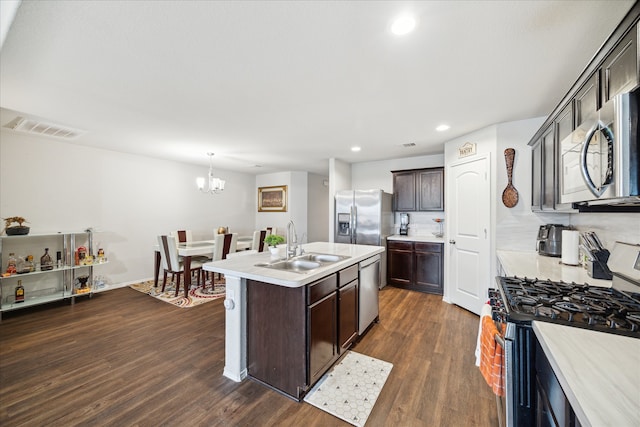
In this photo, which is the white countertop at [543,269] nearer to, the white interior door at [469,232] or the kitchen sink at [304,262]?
the white interior door at [469,232]

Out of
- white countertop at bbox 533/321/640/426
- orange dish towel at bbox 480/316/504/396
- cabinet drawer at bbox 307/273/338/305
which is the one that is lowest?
orange dish towel at bbox 480/316/504/396

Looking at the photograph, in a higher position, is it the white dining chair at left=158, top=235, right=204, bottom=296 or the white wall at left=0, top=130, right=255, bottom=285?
the white wall at left=0, top=130, right=255, bottom=285

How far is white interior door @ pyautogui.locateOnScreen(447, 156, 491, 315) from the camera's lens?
3148 mm

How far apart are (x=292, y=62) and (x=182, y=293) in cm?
387

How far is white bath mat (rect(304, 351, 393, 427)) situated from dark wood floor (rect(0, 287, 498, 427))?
58 millimetres

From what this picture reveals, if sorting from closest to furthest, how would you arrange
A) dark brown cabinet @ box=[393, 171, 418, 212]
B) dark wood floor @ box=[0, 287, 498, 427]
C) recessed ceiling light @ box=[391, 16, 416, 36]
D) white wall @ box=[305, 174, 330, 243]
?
1. recessed ceiling light @ box=[391, 16, 416, 36]
2. dark wood floor @ box=[0, 287, 498, 427]
3. dark brown cabinet @ box=[393, 171, 418, 212]
4. white wall @ box=[305, 174, 330, 243]

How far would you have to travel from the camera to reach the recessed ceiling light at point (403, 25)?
4.49ft

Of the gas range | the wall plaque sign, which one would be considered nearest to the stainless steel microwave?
the gas range

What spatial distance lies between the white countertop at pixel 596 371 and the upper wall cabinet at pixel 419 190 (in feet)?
12.0

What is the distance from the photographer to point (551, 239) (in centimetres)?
251

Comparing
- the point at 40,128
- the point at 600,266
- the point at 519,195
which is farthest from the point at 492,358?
the point at 40,128

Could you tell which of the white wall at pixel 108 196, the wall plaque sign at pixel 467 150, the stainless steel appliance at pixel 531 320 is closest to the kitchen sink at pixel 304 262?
the stainless steel appliance at pixel 531 320

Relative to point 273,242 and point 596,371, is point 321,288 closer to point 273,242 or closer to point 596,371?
point 273,242

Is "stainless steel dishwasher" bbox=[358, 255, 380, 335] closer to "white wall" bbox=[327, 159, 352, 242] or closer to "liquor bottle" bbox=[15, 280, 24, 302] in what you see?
"white wall" bbox=[327, 159, 352, 242]
